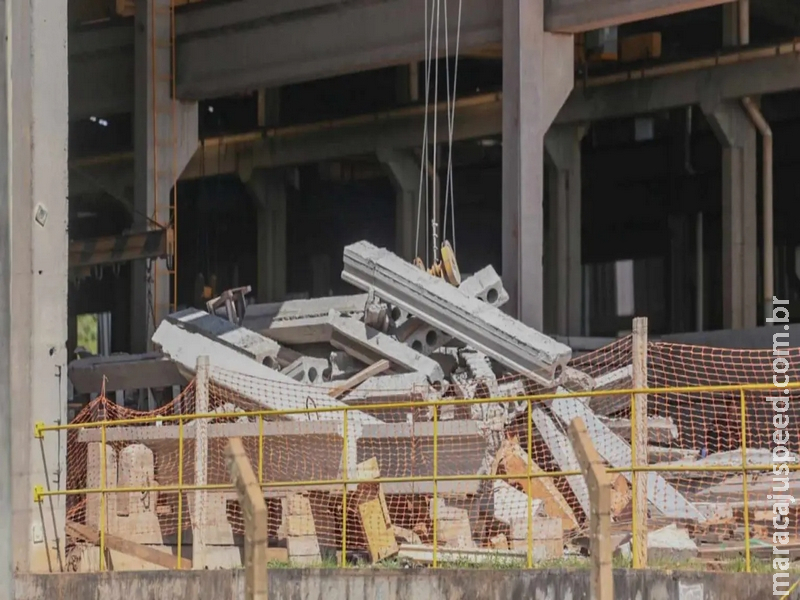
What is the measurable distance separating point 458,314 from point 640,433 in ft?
24.2

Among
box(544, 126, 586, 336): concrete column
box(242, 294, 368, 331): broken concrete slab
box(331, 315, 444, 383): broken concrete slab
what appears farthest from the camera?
box(544, 126, 586, 336): concrete column

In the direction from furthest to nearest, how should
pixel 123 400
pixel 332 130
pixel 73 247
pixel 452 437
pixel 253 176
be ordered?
pixel 253 176, pixel 332 130, pixel 73 247, pixel 123 400, pixel 452 437

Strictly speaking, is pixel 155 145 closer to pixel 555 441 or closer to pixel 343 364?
pixel 343 364

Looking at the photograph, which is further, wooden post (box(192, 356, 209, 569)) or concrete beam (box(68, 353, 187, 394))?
concrete beam (box(68, 353, 187, 394))

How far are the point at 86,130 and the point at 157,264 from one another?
10.4m

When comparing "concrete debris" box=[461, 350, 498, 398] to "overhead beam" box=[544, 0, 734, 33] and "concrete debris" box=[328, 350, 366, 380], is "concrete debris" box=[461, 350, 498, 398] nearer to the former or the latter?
"concrete debris" box=[328, 350, 366, 380]

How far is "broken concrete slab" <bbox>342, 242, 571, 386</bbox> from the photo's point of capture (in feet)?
70.5

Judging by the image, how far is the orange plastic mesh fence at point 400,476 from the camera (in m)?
17.2

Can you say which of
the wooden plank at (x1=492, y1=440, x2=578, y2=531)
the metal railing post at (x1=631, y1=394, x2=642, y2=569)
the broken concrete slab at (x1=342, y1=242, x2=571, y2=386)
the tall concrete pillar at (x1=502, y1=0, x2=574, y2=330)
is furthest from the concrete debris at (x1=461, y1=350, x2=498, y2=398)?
the metal railing post at (x1=631, y1=394, x2=642, y2=569)

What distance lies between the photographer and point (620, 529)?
17.2 m

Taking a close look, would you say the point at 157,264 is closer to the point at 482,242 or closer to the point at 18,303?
the point at 482,242

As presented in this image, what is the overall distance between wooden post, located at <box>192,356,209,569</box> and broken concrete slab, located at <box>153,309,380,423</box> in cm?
135

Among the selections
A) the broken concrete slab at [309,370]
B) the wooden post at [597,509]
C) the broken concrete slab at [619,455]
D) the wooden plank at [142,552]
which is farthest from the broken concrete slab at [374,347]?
the wooden post at [597,509]

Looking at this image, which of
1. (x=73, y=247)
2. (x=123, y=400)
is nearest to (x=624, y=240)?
(x=73, y=247)
